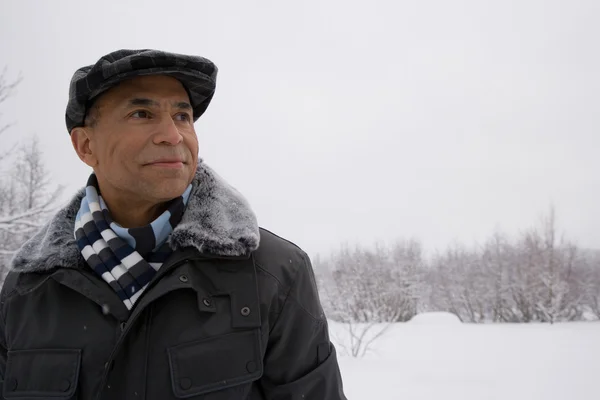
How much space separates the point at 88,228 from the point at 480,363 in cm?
1014

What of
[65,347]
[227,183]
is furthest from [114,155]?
[65,347]

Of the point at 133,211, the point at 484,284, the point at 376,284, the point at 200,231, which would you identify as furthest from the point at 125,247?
the point at 484,284

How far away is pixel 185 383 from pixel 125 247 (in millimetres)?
517

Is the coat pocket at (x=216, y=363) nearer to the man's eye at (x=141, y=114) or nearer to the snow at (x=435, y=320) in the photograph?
the man's eye at (x=141, y=114)

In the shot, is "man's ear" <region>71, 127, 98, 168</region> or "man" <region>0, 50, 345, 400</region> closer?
"man" <region>0, 50, 345, 400</region>

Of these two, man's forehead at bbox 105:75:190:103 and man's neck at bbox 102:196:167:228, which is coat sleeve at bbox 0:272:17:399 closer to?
man's neck at bbox 102:196:167:228

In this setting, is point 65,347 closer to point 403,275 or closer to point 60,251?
point 60,251

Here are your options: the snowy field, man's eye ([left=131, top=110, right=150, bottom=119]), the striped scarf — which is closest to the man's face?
man's eye ([left=131, top=110, right=150, bottom=119])

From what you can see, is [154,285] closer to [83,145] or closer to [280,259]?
[280,259]

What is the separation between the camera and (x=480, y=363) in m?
9.24

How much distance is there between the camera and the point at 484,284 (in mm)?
29031

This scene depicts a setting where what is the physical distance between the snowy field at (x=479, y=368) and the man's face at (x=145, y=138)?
20.3 ft

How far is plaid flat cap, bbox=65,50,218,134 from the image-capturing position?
129cm

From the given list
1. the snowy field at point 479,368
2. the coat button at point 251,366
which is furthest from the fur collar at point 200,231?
the snowy field at point 479,368
